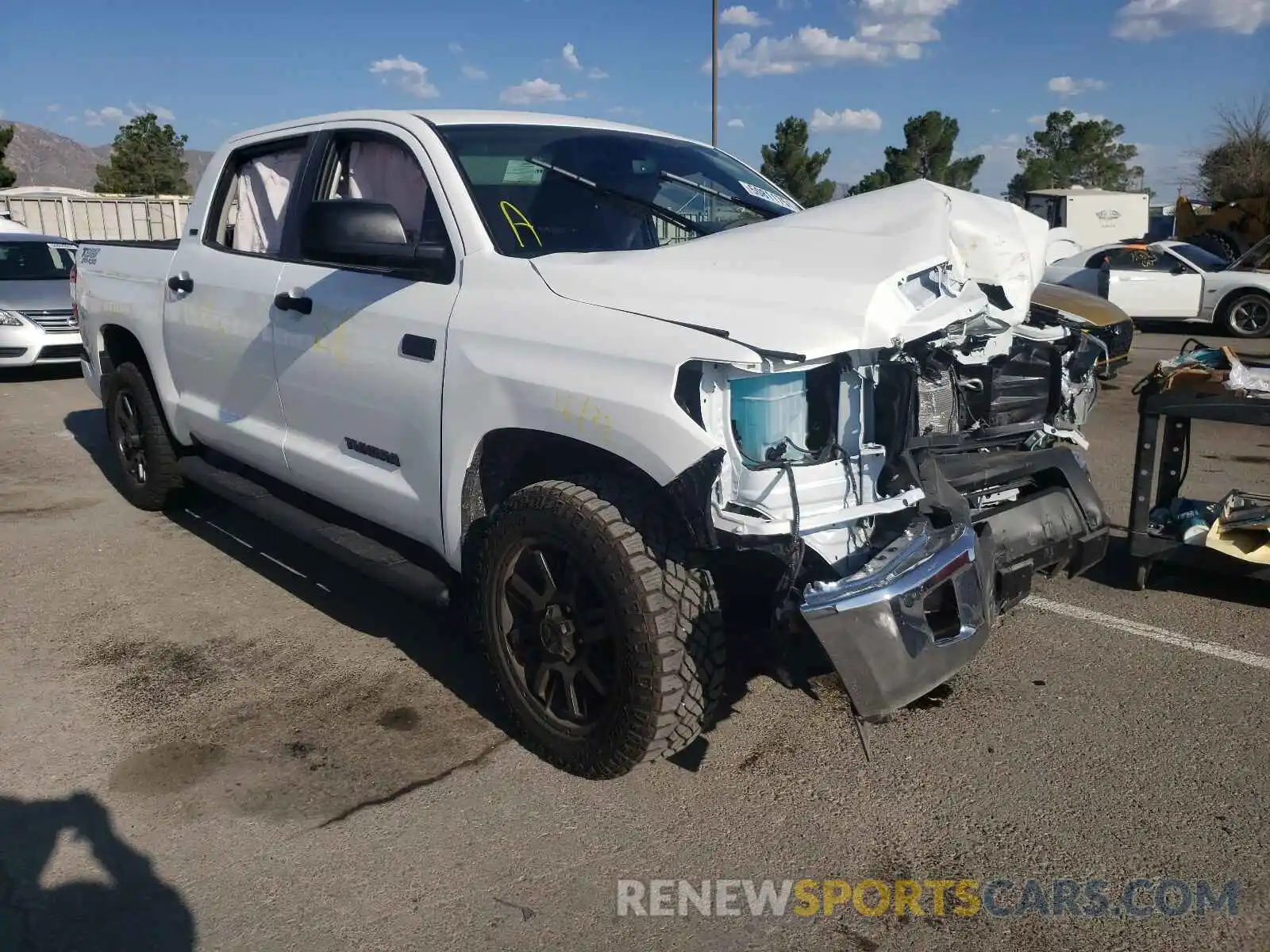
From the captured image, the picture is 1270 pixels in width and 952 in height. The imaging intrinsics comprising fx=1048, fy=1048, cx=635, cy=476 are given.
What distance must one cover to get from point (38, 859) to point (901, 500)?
2.55 meters

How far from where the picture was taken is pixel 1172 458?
498 cm

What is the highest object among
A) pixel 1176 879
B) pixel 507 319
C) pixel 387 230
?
pixel 387 230

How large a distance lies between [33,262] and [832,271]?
41.3 feet

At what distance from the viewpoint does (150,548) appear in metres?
5.61

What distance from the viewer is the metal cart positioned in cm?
443

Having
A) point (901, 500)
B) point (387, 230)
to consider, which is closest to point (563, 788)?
point (901, 500)

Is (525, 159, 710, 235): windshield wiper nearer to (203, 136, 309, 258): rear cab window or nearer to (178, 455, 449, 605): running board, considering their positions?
(203, 136, 309, 258): rear cab window

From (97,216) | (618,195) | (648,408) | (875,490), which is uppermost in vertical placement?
(97,216)

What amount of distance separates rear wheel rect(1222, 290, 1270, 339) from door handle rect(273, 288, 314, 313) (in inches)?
604

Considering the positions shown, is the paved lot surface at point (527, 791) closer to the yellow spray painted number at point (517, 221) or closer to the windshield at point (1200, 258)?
the yellow spray painted number at point (517, 221)

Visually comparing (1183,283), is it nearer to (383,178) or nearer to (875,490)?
(383,178)

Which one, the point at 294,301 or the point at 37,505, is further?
the point at 37,505

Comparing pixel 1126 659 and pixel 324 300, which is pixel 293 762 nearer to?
pixel 324 300

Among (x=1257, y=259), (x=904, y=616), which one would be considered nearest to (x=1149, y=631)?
(x=904, y=616)
